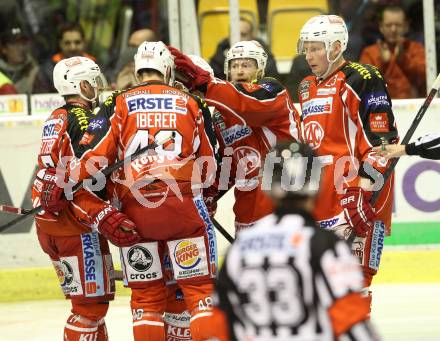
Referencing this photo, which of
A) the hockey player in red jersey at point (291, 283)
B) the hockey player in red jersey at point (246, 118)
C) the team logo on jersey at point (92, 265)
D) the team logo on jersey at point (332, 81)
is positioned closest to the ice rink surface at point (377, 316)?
the team logo on jersey at point (92, 265)

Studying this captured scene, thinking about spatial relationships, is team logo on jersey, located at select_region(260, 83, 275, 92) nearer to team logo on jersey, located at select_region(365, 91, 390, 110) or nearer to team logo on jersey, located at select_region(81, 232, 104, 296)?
team logo on jersey, located at select_region(365, 91, 390, 110)

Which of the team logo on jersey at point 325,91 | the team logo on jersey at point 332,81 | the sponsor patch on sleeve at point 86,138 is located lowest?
the sponsor patch on sleeve at point 86,138

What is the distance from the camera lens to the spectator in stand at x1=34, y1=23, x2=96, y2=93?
376 inches

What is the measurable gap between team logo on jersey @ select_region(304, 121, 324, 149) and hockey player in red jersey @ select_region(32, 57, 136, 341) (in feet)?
3.44

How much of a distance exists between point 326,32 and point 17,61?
4.25 m

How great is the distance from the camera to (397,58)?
9.33 metres

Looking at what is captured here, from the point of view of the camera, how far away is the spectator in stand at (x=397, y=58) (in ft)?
30.4

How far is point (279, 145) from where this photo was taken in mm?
4016

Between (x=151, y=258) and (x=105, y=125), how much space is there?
2.08ft

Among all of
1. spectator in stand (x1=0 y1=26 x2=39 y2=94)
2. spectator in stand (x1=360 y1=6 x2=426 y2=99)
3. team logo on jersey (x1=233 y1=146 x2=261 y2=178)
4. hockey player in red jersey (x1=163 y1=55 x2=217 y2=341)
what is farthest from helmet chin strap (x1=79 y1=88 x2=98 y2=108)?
spectator in stand (x1=360 y1=6 x2=426 y2=99)

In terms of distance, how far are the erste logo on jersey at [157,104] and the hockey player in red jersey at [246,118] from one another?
0.22 meters

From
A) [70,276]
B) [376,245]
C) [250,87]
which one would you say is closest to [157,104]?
[250,87]

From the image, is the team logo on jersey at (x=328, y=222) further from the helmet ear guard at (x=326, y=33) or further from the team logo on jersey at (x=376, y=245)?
the helmet ear guard at (x=326, y=33)

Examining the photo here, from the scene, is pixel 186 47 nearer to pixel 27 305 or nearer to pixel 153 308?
pixel 27 305
